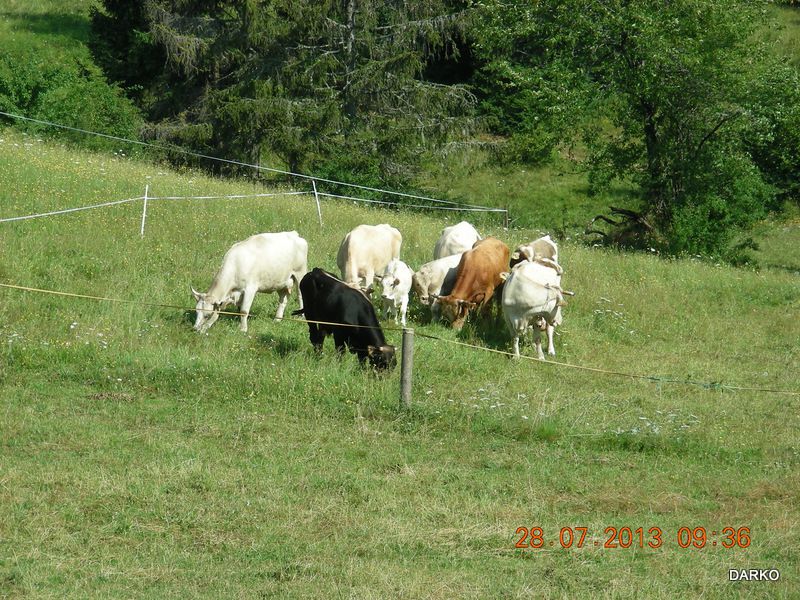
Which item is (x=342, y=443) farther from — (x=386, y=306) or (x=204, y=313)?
(x=386, y=306)

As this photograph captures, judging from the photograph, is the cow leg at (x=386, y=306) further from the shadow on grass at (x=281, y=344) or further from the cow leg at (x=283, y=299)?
the shadow on grass at (x=281, y=344)

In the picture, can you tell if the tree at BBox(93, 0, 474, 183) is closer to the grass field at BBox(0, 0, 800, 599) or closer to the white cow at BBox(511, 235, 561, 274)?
the grass field at BBox(0, 0, 800, 599)

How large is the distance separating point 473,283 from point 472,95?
1467cm

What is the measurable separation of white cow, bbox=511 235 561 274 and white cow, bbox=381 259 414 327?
82.4 inches

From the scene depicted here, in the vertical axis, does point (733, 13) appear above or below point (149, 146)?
above

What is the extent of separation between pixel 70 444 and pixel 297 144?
1896cm

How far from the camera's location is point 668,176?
25.7 metres

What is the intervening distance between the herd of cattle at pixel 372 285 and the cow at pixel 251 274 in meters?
0.01

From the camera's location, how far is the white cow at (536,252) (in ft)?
55.1

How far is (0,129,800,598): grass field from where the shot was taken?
7.18 m

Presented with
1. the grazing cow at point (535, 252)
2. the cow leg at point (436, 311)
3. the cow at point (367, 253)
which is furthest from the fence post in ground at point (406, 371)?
the grazing cow at point (535, 252)

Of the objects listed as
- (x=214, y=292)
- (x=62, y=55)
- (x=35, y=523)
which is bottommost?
(x=35, y=523)

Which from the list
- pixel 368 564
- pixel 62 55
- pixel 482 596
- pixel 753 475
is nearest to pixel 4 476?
pixel 368 564

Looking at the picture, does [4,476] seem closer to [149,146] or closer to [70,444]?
[70,444]
